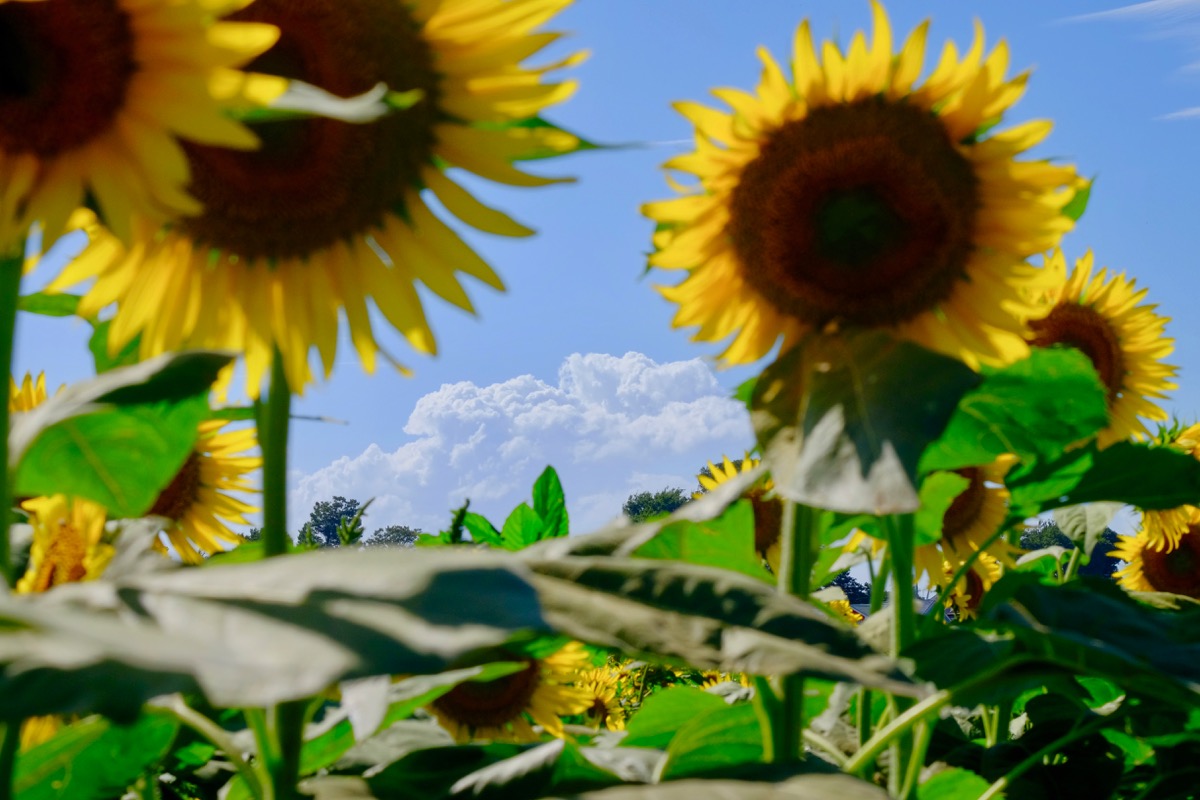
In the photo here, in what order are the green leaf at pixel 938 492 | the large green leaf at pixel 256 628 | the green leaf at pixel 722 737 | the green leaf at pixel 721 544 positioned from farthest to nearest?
the green leaf at pixel 938 492 → the green leaf at pixel 721 544 → the green leaf at pixel 722 737 → the large green leaf at pixel 256 628

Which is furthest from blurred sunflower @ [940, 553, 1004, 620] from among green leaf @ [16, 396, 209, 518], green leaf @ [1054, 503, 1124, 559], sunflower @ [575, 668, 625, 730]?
green leaf @ [16, 396, 209, 518]

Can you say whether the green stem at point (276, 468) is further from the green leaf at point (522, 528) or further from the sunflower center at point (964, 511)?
the sunflower center at point (964, 511)

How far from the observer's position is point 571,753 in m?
1.19

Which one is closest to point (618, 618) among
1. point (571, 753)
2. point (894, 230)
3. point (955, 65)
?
point (571, 753)

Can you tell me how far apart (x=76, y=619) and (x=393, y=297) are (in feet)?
2.63

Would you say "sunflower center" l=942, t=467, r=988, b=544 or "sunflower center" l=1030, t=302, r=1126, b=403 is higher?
"sunflower center" l=1030, t=302, r=1126, b=403

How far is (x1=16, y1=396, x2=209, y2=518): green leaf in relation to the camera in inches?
49.4

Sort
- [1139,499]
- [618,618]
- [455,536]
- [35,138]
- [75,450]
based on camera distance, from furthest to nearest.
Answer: [455,536], [1139,499], [75,450], [35,138], [618,618]

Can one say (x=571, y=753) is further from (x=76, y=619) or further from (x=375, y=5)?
(x=375, y=5)

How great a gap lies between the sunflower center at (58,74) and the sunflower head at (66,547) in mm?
536

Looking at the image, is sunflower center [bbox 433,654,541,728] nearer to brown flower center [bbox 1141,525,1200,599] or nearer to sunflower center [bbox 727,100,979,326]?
sunflower center [bbox 727,100,979,326]

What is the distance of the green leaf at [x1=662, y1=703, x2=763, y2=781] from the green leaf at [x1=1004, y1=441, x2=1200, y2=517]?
0.67 m

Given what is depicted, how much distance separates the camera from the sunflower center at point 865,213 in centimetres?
163

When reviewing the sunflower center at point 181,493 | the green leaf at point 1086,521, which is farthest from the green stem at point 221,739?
the green leaf at point 1086,521
